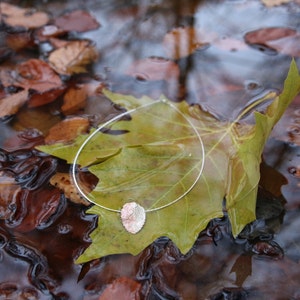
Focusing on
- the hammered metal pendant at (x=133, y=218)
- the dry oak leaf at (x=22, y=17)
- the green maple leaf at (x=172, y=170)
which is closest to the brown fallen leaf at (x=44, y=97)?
the green maple leaf at (x=172, y=170)

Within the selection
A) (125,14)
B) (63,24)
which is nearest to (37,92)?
(63,24)

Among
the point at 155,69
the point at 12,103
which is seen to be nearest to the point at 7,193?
the point at 12,103

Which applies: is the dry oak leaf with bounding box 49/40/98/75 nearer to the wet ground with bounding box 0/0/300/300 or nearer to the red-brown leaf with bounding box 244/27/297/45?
the wet ground with bounding box 0/0/300/300

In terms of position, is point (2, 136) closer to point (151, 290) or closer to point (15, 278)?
point (15, 278)

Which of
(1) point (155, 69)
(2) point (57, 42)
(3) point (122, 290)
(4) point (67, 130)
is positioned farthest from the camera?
(2) point (57, 42)

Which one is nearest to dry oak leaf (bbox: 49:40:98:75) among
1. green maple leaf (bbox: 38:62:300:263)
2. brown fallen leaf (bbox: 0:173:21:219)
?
green maple leaf (bbox: 38:62:300:263)

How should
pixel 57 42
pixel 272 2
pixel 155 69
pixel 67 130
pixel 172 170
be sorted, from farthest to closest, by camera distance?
1. pixel 272 2
2. pixel 57 42
3. pixel 155 69
4. pixel 67 130
5. pixel 172 170

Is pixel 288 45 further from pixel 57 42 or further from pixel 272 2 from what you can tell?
pixel 57 42
